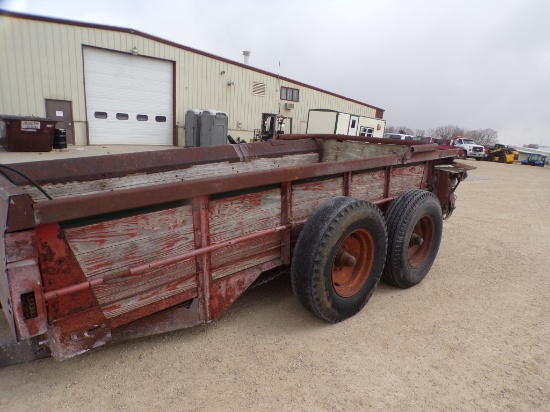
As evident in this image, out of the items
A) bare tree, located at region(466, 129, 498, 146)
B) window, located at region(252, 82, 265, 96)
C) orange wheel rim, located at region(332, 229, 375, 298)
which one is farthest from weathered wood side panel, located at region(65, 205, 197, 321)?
bare tree, located at region(466, 129, 498, 146)

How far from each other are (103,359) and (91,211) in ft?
3.79

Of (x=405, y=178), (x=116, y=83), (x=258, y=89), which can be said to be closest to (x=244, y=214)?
(x=405, y=178)

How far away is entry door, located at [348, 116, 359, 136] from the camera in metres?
23.0

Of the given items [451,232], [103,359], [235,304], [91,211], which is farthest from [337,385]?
[451,232]

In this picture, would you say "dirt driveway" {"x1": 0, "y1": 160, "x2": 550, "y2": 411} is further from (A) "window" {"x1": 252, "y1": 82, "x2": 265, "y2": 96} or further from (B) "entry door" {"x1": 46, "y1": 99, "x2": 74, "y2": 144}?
(A) "window" {"x1": 252, "y1": 82, "x2": 265, "y2": 96}

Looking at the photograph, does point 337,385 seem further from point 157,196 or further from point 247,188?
point 157,196

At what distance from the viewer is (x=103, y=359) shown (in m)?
2.32

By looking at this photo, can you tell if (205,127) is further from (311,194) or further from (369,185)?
(311,194)

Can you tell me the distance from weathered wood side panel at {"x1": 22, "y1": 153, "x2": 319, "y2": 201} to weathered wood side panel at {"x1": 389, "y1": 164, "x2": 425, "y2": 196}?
1.21 m

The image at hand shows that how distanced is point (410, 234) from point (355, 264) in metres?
0.72

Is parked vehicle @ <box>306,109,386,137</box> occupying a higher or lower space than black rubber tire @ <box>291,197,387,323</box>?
higher

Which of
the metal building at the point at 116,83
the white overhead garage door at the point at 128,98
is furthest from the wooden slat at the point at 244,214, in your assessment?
the white overhead garage door at the point at 128,98

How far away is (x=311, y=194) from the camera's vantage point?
2883 millimetres

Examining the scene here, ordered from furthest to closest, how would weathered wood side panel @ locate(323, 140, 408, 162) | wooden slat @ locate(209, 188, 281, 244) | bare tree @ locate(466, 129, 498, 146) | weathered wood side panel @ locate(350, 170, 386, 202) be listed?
bare tree @ locate(466, 129, 498, 146) < weathered wood side panel @ locate(323, 140, 408, 162) < weathered wood side panel @ locate(350, 170, 386, 202) < wooden slat @ locate(209, 188, 281, 244)
